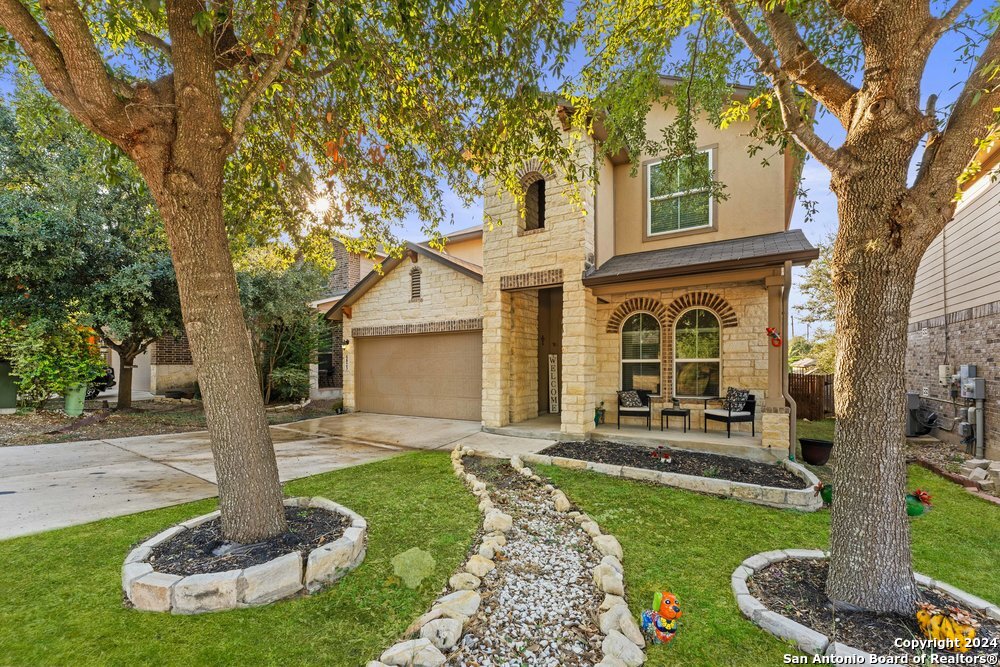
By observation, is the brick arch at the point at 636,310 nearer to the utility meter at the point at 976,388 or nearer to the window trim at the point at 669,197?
the window trim at the point at 669,197

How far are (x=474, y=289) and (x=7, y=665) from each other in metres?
8.00

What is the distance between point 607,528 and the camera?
3.89 m

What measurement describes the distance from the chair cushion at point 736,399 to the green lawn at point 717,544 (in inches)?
89.9

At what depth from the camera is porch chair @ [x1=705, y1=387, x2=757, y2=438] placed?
687 cm

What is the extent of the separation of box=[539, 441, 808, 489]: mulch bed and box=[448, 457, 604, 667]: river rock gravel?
2.16 metres

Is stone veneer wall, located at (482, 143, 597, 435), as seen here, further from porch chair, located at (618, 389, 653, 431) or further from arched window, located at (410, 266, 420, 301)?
arched window, located at (410, 266, 420, 301)

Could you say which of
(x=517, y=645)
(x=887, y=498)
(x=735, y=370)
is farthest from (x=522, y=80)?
(x=735, y=370)

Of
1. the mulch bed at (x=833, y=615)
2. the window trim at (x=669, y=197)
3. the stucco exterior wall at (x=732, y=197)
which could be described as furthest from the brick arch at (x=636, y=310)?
the mulch bed at (x=833, y=615)

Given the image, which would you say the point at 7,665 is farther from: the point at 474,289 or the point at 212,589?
the point at 474,289

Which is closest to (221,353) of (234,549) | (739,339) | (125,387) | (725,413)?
(234,549)

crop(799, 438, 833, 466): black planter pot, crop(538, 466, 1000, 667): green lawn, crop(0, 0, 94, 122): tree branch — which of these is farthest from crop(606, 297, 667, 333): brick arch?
crop(0, 0, 94, 122): tree branch

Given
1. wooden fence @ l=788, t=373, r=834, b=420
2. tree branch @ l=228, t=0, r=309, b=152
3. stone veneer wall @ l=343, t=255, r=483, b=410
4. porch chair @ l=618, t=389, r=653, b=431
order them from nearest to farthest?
tree branch @ l=228, t=0, r=309, b=152 → porch chair @ l=618, t=389, r=653, b=431 → stone veneer wall @ l=343, t=255, r=483, b=410 → wooden fence @ l=788, t=373, r=834, b=420

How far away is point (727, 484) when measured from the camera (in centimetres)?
484

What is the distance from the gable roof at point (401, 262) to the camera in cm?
932
